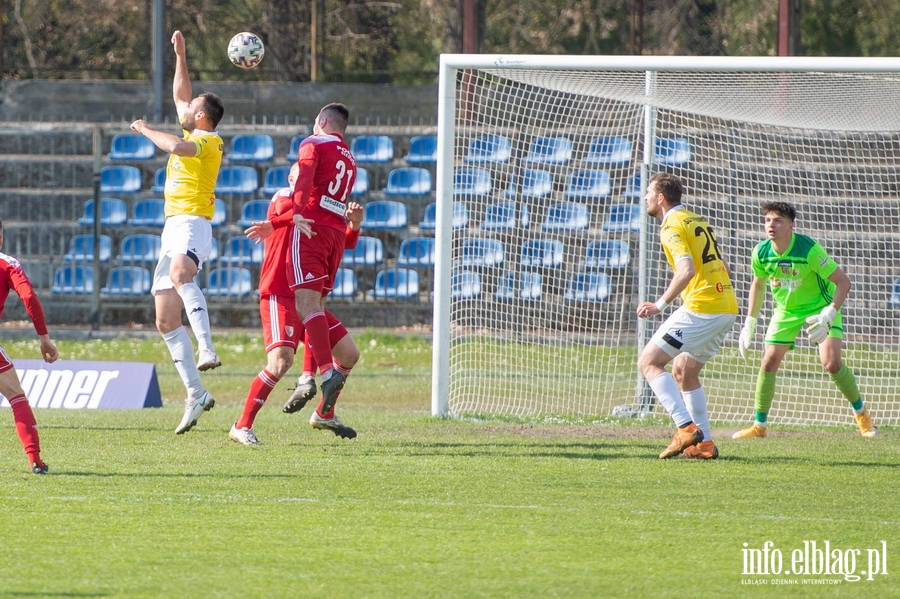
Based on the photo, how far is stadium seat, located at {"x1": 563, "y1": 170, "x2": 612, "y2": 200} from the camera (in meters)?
15.7

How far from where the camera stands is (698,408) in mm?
8383

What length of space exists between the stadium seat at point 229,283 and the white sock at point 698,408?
11.6m

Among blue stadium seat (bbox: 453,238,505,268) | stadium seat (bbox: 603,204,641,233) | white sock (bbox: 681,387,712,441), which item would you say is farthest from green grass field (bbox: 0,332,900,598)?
stadium seat (bbox: 603,204,641,233)

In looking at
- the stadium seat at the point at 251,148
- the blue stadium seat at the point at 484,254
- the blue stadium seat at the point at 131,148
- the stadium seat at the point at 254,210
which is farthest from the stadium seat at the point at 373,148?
the blue stadium seat at the point at 484,254

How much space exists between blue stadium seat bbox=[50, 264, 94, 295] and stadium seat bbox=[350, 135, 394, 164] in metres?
5.06

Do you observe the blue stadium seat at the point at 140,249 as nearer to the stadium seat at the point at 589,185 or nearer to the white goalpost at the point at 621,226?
the white goalpost at the point at 621,226

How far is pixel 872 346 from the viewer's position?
13570 millimetres

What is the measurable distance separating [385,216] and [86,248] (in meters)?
5.26

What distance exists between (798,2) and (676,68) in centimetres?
1574

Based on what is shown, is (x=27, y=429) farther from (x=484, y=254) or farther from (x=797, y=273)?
(x=484, y=254)

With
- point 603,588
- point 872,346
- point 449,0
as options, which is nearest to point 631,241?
point 872,346

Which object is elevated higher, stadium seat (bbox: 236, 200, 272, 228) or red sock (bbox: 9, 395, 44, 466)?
stadium seat (bbox: 236, 200, 272, 228)

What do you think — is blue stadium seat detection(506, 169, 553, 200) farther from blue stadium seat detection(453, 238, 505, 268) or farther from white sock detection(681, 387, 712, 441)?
white sock detection(681, 387, 712, 441)

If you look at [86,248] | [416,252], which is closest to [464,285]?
[416,252]
